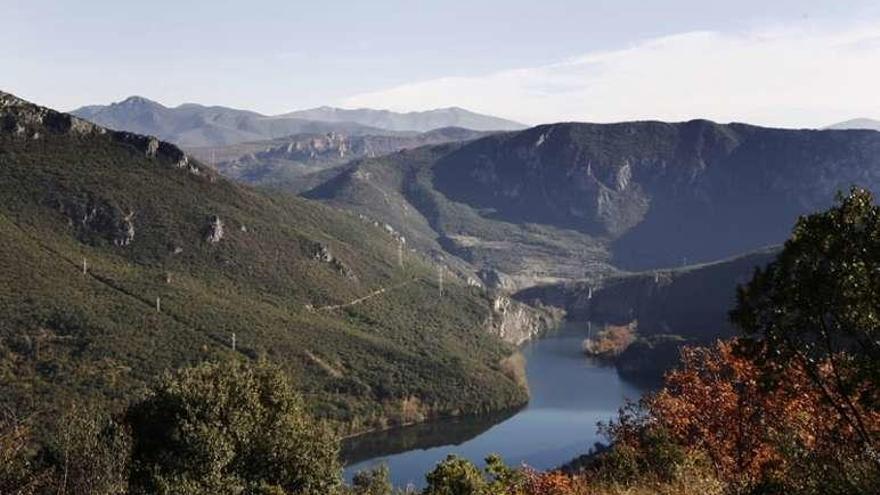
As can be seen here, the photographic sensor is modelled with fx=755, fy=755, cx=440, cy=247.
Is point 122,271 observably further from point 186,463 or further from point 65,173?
point 186,463

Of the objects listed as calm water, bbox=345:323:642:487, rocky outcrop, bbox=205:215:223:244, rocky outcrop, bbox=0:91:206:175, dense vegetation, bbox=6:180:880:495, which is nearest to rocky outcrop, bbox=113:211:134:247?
rocky outcrop, bbox=205:215:223:244

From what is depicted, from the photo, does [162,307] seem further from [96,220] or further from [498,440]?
[498,440]

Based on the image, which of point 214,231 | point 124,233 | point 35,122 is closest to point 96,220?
point 124,233

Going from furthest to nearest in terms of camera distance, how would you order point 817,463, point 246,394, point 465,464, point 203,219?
point 203,219, point 246,394, point 465,464, point 817,463

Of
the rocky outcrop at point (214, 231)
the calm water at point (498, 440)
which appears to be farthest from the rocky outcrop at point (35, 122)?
the calm water at point (498, 440)

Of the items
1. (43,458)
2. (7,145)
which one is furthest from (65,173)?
(43,458)

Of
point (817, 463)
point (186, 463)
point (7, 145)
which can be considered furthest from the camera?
point (7, 145)
